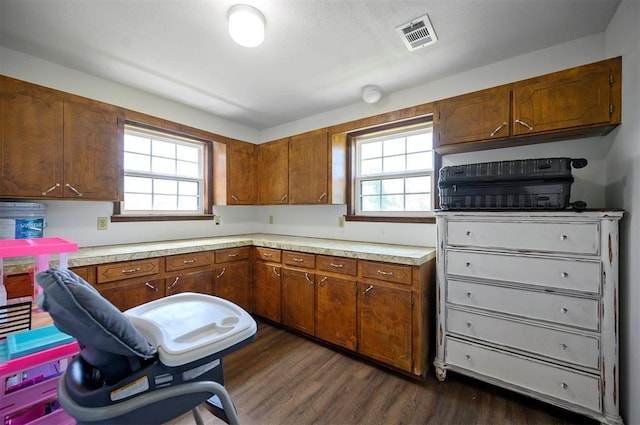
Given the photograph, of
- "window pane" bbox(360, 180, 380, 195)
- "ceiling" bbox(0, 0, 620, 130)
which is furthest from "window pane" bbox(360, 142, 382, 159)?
"ceiling" bbox(0, 0, 620, 130)

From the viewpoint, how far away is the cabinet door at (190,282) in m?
2.40

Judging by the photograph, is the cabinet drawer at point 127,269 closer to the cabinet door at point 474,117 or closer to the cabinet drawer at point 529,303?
the cabinet drawer at point 529,303

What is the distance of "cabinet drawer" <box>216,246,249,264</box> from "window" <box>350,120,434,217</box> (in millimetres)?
1303

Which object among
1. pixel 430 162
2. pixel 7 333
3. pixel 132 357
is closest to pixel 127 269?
pixel 7 333

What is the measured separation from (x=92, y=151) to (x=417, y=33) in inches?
105

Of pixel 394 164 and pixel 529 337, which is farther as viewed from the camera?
pixel 394 164

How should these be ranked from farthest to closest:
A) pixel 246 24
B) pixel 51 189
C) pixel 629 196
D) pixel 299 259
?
pixel 299 259
pixel 51 189
pixel 246 24
pixel 629 196

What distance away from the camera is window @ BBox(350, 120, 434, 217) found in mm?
2611

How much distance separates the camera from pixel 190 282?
8.27 ft

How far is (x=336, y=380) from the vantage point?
202 centimetres

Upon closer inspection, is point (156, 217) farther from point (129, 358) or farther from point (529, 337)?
point (529, 337)

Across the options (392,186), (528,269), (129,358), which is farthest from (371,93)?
(129,358)

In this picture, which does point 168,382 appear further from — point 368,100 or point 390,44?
point 368,100

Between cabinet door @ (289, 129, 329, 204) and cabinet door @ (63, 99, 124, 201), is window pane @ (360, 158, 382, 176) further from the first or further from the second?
cabinet door @ (63, 99, 124, 201)
